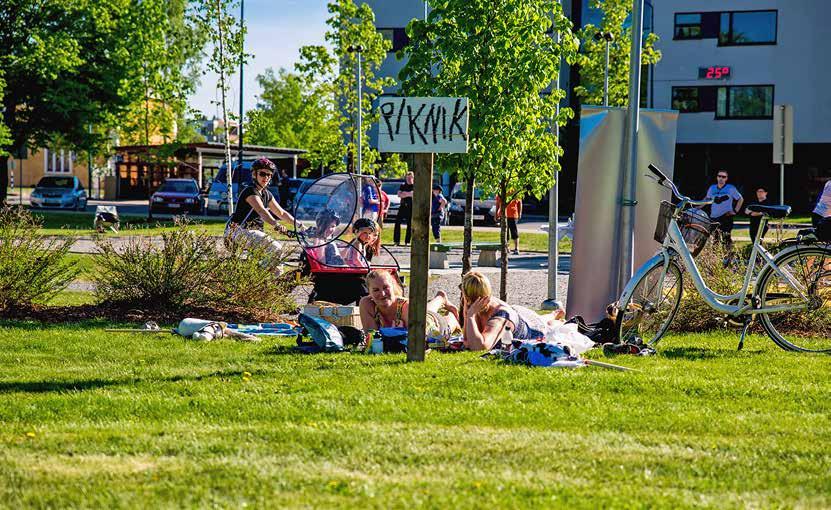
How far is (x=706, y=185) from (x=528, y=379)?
150 feet

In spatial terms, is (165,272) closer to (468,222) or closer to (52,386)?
(52,386)

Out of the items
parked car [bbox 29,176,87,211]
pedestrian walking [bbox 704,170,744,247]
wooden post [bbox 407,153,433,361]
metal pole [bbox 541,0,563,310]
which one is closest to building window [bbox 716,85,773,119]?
parked car [bbox 29,176,87,211]

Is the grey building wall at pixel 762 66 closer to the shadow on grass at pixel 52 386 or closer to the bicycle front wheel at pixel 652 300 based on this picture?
the bicycle front wheel at pixel 652 300

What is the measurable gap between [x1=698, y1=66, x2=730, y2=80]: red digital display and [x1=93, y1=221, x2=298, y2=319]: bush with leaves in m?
42.2

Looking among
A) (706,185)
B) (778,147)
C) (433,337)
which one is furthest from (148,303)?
(706,185)

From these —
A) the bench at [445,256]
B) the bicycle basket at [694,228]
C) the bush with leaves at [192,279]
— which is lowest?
the bench at [445,256]

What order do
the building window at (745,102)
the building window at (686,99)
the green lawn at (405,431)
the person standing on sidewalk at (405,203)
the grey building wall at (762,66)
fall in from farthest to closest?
the building window at (686,99) < the building window at (745,102) < the grey building wall at (762,66) < the person standing on sidewalk at (405,203) < the green lawn at (405,431)

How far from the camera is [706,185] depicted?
169 ft

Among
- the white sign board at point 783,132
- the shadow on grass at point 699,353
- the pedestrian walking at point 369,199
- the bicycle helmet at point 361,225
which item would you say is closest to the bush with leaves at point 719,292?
the shadow on grass at point 699,353

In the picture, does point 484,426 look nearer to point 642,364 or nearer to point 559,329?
point 642,364

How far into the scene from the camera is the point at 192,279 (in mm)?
11766

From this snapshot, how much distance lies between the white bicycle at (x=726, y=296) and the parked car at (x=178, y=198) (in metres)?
37.9

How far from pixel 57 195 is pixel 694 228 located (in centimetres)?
4801

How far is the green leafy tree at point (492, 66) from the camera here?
14625mm
